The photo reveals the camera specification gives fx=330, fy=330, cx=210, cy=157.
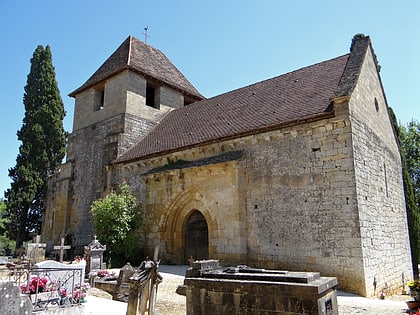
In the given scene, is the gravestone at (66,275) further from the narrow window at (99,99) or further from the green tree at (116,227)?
the narrow window at (99,99)

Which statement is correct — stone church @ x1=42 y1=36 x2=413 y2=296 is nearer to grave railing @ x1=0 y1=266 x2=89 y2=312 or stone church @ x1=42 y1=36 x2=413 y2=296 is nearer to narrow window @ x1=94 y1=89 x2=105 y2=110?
narrow window @ x1=94 y1=89 x2=105 y2=110

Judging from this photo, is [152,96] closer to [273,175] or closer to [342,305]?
[273,175]

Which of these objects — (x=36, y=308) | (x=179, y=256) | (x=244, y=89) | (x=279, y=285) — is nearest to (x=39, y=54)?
(x=244, y=89)

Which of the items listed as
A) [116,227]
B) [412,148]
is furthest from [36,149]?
[412,148]

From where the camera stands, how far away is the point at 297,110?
10.9 meters

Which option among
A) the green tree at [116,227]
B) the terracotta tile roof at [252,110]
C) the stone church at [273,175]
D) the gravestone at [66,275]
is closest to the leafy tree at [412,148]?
the stone church at [273,175]

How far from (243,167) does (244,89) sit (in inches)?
219

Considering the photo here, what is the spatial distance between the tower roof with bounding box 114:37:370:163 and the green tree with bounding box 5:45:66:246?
8.01 metres

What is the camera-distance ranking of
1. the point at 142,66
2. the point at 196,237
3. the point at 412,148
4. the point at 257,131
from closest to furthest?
1. the point at 257,131
2. the point at 196,237
3. the point at 142,66
4. the point at 412,148

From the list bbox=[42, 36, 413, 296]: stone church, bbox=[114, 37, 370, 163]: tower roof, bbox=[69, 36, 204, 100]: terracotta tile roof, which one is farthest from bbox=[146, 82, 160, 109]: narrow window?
bbox=[114, 37, 370, 163]: tower roof

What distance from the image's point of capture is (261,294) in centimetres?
465

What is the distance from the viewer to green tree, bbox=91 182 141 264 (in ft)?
41.8

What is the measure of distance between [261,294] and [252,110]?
918cm

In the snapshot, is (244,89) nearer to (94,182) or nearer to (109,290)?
(94,182)
